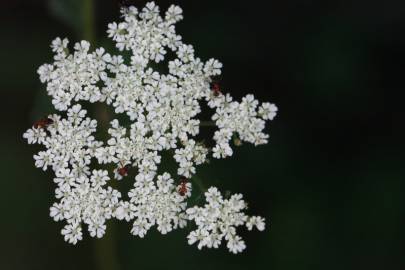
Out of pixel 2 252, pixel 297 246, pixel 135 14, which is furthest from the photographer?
pixel 2 252

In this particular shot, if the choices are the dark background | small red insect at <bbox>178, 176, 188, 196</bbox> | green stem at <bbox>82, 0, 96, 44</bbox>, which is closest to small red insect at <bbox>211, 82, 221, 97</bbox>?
small red insect at <bbox>178, 176, 188, 196</bbox>

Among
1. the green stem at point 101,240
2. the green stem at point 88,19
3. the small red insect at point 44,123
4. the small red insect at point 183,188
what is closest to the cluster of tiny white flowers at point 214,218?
the small red insect at point 183,188

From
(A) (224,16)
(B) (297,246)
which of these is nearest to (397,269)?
(B) (297,246)

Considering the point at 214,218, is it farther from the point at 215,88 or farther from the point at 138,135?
the point at 215,88

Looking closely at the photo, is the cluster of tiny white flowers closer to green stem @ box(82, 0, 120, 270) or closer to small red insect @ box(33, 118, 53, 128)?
small red insect @ box(33, 118, 53, 128)

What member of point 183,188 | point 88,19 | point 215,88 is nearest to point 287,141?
point 215,88

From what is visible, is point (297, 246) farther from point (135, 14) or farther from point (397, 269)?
point (135, 14)

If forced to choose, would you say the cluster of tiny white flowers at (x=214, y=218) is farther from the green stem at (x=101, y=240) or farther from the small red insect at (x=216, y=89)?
the green stem at (x=101, y=240)
